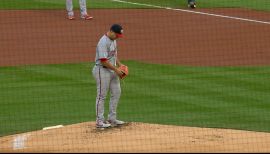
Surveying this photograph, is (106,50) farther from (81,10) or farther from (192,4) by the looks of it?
(192,4)

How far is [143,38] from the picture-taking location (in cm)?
1945

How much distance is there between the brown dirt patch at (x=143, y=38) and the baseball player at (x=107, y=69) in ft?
19.5

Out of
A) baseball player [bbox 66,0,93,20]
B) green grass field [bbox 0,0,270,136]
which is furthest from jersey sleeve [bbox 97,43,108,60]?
baseball player [bbox 66,0,93,20]

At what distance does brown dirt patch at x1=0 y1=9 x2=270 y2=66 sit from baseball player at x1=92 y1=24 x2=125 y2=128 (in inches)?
234

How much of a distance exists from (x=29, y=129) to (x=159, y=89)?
3474mm

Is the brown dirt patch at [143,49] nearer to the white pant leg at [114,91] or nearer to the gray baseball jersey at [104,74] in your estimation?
the white pant leg at [114,91]

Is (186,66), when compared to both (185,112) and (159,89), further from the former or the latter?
(185,112)

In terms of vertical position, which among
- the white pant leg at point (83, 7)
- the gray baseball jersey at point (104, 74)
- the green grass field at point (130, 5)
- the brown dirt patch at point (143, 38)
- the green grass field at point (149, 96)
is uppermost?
the gray baseball jersey at point (104, 74)

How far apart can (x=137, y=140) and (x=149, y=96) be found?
10.8 ft

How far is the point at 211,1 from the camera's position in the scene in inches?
1024

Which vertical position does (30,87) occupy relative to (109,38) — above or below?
below

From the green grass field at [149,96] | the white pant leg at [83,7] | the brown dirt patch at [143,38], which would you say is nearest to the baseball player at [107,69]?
the green grass field at [149,96]

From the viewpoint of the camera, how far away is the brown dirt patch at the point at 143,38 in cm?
1752

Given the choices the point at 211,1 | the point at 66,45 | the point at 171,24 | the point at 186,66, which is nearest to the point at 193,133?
the point at 186,66
